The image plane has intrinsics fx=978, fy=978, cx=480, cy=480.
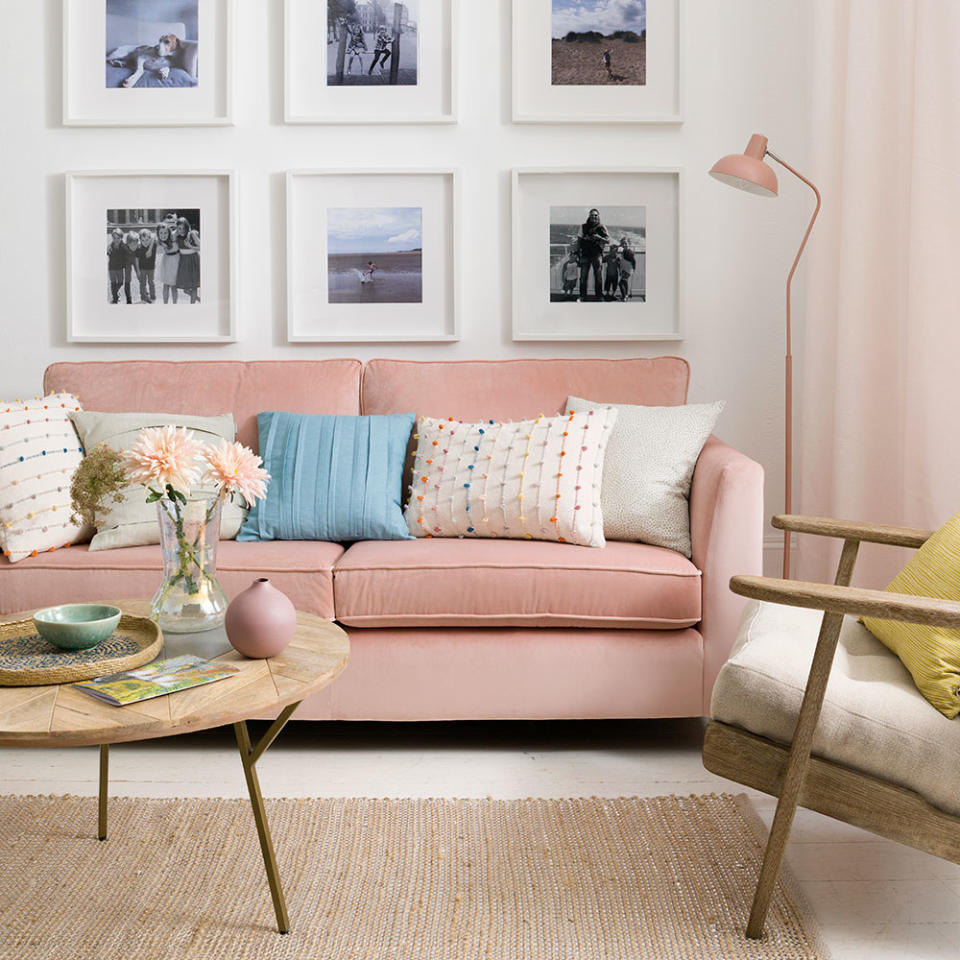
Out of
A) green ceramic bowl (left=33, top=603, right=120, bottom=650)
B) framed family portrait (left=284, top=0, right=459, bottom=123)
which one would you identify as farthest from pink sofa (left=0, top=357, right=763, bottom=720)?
framed family portrait (left=284, top=0, right=459, bottom=123)

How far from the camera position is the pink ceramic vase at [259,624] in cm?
157

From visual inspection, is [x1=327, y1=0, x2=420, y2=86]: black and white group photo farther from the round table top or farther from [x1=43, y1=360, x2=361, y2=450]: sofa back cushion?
the round table top

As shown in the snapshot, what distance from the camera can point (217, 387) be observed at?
9.48 feet

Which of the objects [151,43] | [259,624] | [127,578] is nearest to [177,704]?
[259,624]

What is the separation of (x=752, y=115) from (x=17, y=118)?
2.40m

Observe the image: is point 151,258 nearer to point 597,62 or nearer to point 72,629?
point 597,62

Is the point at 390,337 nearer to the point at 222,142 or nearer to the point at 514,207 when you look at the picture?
the point at 514,207

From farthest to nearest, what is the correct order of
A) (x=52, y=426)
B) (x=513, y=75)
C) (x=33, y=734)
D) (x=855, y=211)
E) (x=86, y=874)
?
1. (x=513, y=75)
2. (x=855, y=211)
3. (x=52, y=426)
4. (x=86, y=874)
5. (x=33, y=734)

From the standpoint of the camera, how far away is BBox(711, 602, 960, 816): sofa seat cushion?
1.46 meters

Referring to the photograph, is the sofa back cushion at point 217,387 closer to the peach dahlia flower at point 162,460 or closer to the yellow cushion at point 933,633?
the peach dahlia flower at point 162,460

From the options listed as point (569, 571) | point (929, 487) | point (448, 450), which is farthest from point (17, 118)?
point (929, 487)

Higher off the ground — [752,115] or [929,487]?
[752,115]

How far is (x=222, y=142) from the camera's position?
320cm

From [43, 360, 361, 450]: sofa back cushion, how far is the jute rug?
1.20 metres
